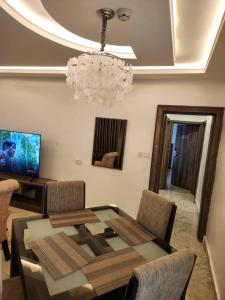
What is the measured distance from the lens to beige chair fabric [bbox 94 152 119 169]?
11.9ft

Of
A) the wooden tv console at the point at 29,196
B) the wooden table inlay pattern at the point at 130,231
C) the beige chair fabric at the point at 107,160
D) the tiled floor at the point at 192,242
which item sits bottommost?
the tiled floor at the point at 192,242

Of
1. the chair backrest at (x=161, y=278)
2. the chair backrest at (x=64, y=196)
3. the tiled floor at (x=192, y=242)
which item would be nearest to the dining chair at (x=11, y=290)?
the chair backrest at (x=64, y=196)

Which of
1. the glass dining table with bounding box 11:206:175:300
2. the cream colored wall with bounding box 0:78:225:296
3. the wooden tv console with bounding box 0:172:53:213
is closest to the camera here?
the glass dining table with bounding box 11:206:175:300

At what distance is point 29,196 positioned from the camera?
158 inches

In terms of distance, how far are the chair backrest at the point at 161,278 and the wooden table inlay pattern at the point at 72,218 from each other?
0.95m

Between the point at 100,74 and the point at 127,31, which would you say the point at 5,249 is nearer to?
the point at 100,74

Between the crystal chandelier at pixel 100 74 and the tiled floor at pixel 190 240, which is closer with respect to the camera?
the crystal chandelier at pixel 100 74

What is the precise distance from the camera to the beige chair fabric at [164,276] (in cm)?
92

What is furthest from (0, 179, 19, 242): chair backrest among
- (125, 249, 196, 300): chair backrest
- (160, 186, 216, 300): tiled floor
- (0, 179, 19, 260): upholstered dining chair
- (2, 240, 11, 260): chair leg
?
(160, 186, 216, 300): tiled floor

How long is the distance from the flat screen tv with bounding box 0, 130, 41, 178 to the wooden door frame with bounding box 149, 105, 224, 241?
6.37 feet

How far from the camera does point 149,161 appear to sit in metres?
3.46

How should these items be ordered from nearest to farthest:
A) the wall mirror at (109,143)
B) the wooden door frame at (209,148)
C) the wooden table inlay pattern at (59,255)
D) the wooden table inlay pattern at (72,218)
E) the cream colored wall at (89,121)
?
the wooden table inlay pattern at (59,255) < the wooden table inlay pattern at (72,218) < the wooden door frame at (209,148) < the cream colored wall at (89,121) < the wall mirror at (109,143)

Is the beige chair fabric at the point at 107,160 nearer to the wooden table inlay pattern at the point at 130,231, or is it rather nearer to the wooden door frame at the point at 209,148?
the wooden door frame at the point at 209,148

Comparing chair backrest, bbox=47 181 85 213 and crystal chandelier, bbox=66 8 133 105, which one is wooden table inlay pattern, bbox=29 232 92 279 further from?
crystal chandelier, bbox=66 8 133 105
